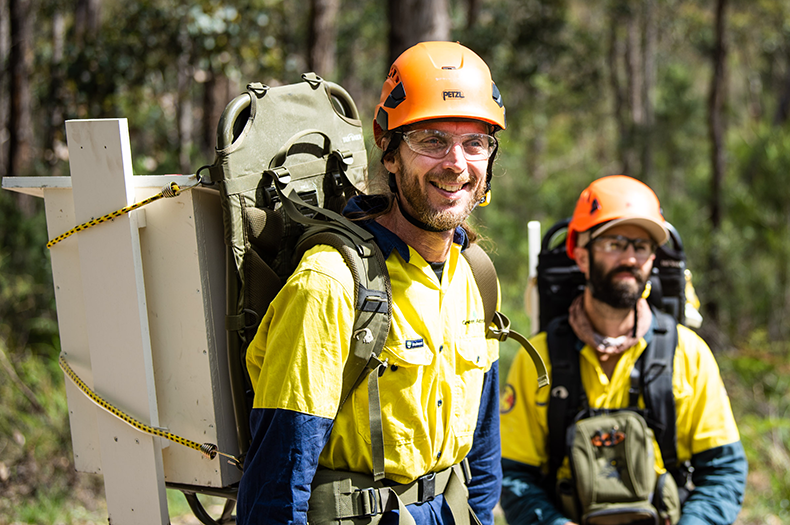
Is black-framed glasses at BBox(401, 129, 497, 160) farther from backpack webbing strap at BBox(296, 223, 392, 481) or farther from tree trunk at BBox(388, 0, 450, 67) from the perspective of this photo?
tree trunk at BBox(388, 0, 450, 67)

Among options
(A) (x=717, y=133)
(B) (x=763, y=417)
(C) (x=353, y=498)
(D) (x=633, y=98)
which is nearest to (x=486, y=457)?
(C) (x=353, y=498)

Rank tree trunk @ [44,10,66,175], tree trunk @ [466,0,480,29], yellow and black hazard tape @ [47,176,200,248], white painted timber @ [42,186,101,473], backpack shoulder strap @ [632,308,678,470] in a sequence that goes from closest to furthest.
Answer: yellow and black hazard tape @ [47,176,200,248]
white painted timber @ [42,186,101,473]
backpack shoulder strap @ [632,308,678,470]
tree trunk @ [44,10,66,175]
tree trunk @ [466,0,480,29]

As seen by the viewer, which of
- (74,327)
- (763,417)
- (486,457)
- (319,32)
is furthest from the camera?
(319,32)

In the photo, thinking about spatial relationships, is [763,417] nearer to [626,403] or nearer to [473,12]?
[626,403]

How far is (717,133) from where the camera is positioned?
10242 millimetres

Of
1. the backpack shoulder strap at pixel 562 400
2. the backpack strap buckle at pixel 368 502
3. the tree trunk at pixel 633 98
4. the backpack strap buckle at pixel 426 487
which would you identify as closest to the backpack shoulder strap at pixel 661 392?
the backpack shoulder strap at pixel 562 400

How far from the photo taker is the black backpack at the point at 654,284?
11.1 ft

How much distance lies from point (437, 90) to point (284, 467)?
1.13 meters

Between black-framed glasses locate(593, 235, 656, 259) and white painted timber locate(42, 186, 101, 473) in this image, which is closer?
white painted timber locate(42, 186, 101, 473)

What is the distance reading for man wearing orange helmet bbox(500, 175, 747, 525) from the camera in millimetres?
2900

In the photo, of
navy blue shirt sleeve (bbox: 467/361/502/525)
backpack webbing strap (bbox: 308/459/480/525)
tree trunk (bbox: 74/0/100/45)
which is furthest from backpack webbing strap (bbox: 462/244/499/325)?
tree trunk (bbox: 74/0/100/45)

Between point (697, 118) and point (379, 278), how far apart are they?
73.7 feet

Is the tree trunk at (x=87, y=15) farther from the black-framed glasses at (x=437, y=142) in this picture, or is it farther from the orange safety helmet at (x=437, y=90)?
the black-framed glasses at (x=437, y=142)

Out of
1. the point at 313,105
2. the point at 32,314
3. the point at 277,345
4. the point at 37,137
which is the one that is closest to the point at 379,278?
the point at 277,345
